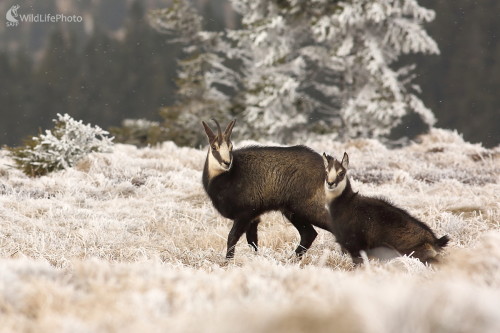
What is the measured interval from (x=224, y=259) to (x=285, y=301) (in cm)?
409

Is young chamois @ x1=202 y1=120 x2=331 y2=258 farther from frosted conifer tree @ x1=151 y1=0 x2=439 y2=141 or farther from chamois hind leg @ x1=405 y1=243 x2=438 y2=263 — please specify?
frosted conifer tree @ x1=151 y1=0 x2=439 y2=141

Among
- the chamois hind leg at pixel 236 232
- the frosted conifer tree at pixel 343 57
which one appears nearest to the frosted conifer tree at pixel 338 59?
the frosted conifer tree at pixel 343 57

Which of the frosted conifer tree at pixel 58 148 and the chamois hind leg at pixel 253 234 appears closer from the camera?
the chamois hind leg at pixel 253 234

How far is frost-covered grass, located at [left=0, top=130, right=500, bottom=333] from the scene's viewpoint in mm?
1877

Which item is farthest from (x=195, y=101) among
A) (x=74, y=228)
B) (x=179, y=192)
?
(x=74, y=228)

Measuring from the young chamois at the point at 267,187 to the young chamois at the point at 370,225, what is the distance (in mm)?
311

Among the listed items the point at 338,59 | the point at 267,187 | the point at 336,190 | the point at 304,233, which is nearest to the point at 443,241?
the point at 336,190

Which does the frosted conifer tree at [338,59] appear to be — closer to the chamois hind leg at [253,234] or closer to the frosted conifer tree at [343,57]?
the frosted conifer tree at [343,57]

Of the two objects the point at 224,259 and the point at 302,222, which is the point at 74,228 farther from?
the point at 302,222

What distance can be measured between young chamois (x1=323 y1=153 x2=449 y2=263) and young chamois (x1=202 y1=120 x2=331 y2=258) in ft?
1.02

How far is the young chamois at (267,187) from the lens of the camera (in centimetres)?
636

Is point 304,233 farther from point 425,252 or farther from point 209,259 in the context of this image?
point 425,252

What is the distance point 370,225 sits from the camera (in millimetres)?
5586

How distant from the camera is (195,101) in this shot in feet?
100
